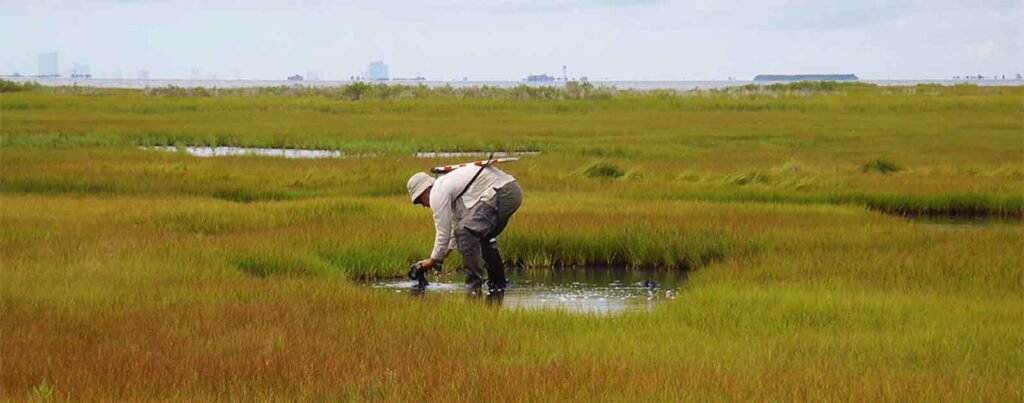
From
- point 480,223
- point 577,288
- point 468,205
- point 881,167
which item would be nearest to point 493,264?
point 480,223

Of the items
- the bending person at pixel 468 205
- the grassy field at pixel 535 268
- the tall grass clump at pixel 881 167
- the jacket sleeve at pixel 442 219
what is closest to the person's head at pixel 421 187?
the bending person at pixel 468 205

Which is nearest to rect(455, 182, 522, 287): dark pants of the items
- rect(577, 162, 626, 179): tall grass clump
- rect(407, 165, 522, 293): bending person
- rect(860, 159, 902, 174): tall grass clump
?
rect(407, 165, 522, 293): bending person

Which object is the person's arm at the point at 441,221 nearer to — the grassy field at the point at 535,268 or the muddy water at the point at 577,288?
the grassy field at the point at 535,268

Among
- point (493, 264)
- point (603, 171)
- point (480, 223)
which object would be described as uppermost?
point (480, 223)

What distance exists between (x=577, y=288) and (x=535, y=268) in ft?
5.65

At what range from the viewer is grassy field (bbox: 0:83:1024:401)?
26.9ft

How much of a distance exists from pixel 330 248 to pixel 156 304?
4.57 m

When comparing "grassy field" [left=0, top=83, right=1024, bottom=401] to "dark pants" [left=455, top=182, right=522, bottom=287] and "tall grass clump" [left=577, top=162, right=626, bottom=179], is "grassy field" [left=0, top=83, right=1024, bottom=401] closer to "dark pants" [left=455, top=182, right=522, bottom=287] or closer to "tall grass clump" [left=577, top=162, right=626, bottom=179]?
"tall grass clump" [left=577, top=162, right=626, bottom=179]

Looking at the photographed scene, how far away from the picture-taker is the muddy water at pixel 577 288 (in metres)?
13.1

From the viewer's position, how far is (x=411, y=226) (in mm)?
17875

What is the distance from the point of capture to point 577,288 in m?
14.4

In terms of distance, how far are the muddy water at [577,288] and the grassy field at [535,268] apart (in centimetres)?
51

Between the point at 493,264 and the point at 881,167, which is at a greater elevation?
the point at 881,167

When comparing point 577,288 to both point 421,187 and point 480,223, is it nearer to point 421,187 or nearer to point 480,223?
point 480,223
